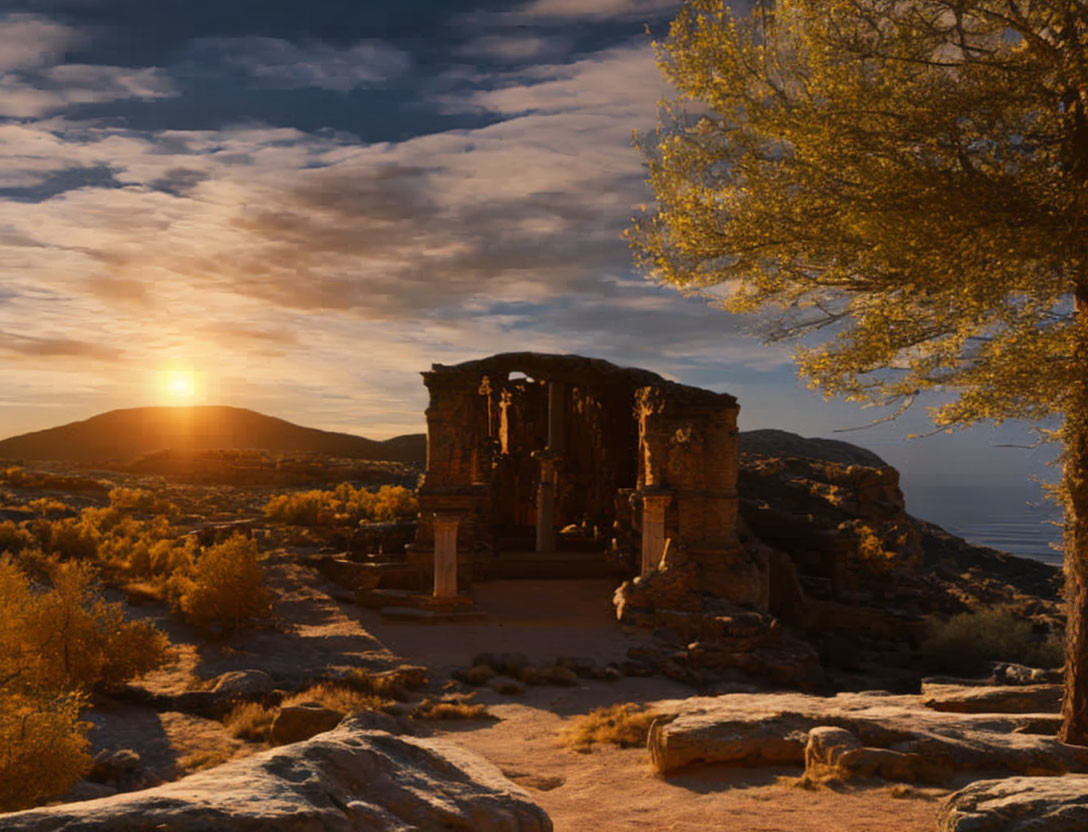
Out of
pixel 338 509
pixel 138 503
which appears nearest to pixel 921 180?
pixel 338 509

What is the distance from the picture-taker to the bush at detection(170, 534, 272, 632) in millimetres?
19219

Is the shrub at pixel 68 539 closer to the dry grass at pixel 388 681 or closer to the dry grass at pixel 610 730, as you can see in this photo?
the dry grass at pixel 388 681

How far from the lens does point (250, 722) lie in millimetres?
12805

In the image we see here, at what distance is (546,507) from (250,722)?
19920mm

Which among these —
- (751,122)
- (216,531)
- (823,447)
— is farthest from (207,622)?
(823,447)

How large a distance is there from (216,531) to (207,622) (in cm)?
987

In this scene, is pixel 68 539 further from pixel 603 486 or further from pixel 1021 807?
pixel 1021 807

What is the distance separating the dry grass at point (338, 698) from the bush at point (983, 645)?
53.2ft

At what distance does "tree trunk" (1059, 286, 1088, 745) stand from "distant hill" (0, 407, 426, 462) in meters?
82.7

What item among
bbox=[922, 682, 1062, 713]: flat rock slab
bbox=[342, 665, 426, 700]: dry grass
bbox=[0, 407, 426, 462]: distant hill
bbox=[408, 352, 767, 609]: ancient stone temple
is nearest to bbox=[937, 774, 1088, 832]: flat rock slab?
bbox=[922, 682, 1062, 713]: flat rock slab

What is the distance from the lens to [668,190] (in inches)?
466

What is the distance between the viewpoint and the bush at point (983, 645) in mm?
23156

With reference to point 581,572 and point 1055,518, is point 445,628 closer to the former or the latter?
point 581,572

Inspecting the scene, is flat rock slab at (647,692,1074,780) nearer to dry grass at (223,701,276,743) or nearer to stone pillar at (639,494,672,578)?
dry grass at (223,701,276,743)
